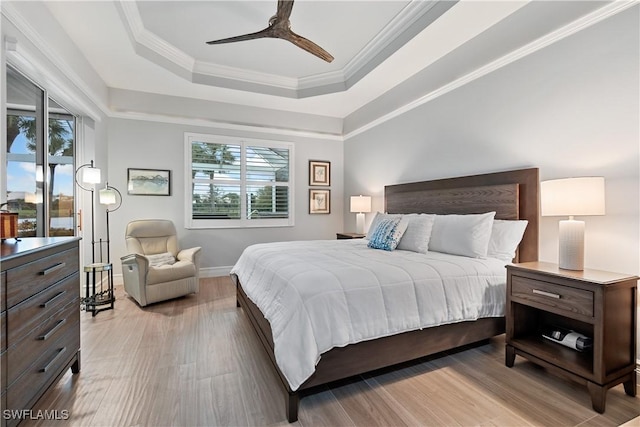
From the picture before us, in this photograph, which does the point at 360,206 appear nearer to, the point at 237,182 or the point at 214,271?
the point at 237,182

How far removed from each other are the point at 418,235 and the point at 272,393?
6.27 ft

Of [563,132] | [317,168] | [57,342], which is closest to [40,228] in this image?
[57,342]

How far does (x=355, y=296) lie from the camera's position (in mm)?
1722

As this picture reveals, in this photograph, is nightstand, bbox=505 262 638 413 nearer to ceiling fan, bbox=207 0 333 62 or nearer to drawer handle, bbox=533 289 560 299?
drawer handle, bbox=533 289 560 299

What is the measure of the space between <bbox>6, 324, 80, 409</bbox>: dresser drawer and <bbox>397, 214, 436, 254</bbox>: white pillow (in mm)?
2698

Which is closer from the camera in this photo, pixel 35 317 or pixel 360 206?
pixel 35 317

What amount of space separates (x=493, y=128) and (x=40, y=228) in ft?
14.6

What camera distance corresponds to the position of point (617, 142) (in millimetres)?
2025

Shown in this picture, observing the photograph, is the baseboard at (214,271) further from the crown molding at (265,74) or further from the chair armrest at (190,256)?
the crown molding at (265,74)

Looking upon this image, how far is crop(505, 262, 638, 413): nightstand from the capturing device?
5.31 ft

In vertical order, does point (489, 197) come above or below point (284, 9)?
below

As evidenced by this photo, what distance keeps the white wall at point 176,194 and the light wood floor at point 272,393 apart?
2277 mm

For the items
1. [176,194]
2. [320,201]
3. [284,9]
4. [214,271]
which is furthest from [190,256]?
[284,9]

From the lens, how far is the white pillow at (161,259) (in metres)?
3.66
